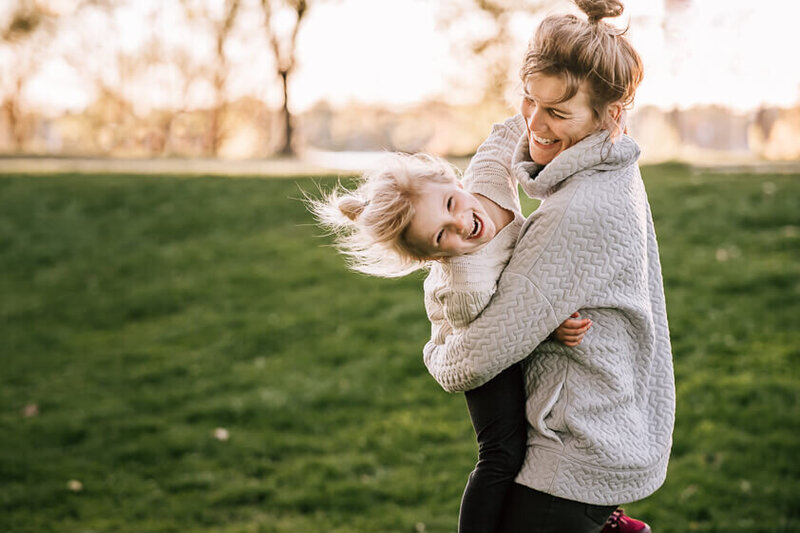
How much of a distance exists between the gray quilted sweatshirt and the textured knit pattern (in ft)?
0.13

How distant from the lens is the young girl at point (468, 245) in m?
1.90

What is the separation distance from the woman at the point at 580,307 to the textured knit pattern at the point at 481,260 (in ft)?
0.13

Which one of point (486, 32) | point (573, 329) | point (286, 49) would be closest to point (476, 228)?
point (573, 329)

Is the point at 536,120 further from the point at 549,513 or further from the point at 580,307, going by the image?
the point at 549,513

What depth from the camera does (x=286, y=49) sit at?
19.7 m

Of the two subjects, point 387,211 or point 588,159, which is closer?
point 588,159

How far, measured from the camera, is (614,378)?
1867 mm

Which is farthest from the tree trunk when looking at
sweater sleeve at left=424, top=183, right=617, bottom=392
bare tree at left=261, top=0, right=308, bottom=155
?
sweater sleeve at left=424, top=183, right=617, bottom=392

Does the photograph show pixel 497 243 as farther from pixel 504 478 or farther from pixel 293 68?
pixel 293 68

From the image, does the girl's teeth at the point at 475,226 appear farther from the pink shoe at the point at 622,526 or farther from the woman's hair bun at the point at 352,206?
the pink shoe at the point at 622,526

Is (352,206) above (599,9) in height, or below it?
below

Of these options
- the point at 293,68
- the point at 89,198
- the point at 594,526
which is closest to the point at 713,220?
the point at 594,526

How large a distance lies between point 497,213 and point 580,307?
333 mm

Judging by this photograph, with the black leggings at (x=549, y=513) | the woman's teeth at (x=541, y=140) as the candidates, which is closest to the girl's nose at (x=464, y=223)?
the woman's teeth at (x=541, y=140)
